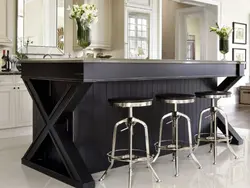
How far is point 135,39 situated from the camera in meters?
6.94

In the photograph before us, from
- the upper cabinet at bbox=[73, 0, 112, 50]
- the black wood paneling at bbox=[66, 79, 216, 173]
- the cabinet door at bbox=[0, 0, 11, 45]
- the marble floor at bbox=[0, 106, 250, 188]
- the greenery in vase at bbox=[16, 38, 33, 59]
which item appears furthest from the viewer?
the upper cabinet at bbox=[73, 0, 112, 50]

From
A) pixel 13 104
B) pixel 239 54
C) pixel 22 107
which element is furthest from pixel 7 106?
pixel 239 54

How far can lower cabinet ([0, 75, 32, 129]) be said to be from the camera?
16.5 feet

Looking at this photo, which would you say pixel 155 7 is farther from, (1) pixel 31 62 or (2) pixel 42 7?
(1) pixel 31 62

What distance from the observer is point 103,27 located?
6762mm

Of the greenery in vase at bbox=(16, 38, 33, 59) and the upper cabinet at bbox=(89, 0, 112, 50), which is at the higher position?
the upper cabinet at bbox=(89, 0, 112, 50)

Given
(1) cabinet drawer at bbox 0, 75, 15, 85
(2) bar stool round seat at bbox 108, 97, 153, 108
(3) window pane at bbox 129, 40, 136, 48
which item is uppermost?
(3) window pane at bbox 129, 40, 136, 48

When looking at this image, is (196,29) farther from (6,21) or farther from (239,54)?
(6,21)

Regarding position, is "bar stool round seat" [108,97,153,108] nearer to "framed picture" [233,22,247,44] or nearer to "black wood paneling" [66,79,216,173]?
"black wood paneling" [66,79,216,173]

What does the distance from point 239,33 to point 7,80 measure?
23.0ft

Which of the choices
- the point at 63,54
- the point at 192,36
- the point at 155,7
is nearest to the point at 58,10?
the point at 63,54

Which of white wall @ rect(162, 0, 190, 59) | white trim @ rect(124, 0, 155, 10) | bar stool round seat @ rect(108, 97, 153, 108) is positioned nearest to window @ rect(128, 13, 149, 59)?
white trim @ rect(124, 0, 155, 10)

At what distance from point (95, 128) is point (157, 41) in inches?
168

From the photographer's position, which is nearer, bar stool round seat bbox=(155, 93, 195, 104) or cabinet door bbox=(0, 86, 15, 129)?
bar stool round seat bbox=(155, 93, 195, 104)
